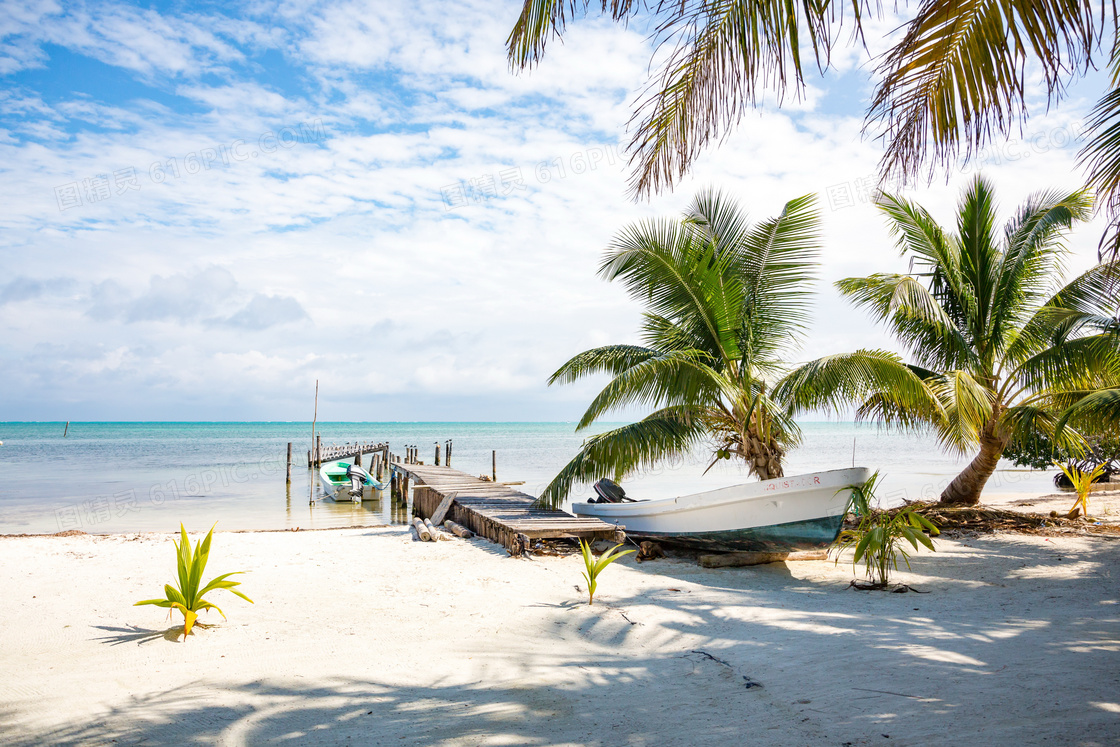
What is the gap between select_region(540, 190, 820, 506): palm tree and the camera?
8.67m

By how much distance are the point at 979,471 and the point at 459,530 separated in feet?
29.6

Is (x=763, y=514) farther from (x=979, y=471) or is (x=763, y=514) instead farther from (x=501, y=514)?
(x=979, y=471)

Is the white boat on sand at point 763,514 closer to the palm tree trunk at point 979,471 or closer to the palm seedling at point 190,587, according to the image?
the palm tree trunk at point 979,471

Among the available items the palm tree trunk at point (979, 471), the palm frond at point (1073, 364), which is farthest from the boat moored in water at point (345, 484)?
the palm frond at point (1073, 364)

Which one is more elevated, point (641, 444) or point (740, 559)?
point (641, 444)

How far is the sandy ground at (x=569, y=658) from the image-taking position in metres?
3.40

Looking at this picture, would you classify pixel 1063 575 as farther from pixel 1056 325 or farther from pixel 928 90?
pixel 928 90

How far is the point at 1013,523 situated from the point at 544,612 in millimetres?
8751

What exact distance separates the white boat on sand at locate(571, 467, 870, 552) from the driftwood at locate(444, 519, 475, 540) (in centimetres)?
324

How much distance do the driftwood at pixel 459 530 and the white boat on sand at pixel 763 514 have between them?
3.24 meters

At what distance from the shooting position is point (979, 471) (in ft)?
36.6

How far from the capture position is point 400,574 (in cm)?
778

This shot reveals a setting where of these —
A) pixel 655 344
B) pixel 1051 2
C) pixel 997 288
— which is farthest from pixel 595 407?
pixel 997 288

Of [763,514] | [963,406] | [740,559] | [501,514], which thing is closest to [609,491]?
[501,514]
